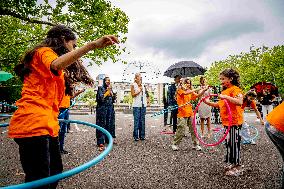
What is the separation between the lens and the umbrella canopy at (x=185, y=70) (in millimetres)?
11422

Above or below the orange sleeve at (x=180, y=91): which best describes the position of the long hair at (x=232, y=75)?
above

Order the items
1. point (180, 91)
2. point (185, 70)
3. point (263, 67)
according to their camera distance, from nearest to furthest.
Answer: point (180, 91)
point (185, 70)
point (263, 67)

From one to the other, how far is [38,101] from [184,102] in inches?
229

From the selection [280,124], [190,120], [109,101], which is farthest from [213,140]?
[280,124]

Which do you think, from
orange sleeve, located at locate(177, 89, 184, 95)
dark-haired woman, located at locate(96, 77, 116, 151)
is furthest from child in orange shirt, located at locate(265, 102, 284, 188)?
dark-haired woman, located at locate(96, 77, 116, 151)

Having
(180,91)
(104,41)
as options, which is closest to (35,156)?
(104,41)

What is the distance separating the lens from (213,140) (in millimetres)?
9352

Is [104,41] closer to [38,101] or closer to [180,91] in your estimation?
[38,101]

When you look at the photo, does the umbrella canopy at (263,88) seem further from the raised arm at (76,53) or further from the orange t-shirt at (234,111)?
the raised arm at (76,53)

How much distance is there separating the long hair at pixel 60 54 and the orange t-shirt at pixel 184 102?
484 centimetres

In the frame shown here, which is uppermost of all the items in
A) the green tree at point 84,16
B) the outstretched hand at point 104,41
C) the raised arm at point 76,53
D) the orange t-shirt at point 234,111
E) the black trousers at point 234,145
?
the green tree at point 84,16

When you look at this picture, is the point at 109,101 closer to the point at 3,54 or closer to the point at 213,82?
the point at 3,54

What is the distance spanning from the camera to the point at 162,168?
5.62m

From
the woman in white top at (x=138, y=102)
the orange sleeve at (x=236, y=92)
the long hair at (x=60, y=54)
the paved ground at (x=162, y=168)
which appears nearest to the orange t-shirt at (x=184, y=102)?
the paved ground at (x=162, y=168)
